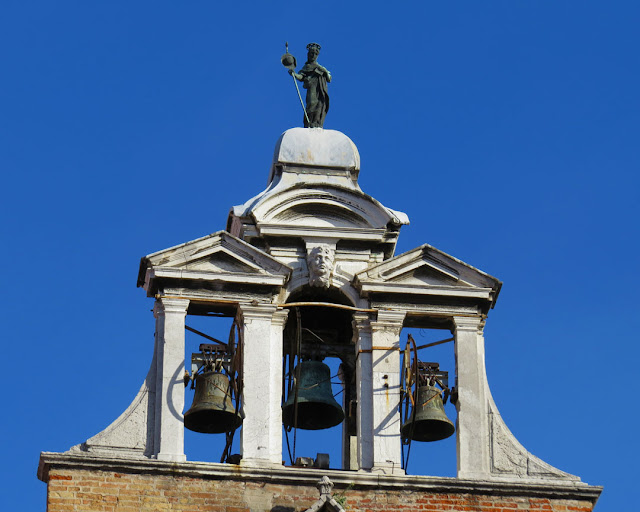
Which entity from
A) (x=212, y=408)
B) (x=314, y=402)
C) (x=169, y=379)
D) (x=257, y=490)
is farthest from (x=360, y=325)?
(x=257, y=490)

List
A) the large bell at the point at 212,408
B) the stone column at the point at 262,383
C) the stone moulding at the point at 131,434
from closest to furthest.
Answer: the stone moulding at the point at 131,434 < the stone column at the point at 262,383 < the large bell at the point at 212,408

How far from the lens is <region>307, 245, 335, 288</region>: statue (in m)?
38.3

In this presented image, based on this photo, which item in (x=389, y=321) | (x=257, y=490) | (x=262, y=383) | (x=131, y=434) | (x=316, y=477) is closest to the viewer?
(x=257, y=490)

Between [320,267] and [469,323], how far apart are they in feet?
7.54

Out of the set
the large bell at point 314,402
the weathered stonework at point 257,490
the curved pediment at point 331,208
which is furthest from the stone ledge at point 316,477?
the curved pediment at point 331,208

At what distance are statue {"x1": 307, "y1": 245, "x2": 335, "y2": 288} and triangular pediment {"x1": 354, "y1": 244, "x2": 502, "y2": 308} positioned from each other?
1.45 ft

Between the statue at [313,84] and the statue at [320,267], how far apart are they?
279cm

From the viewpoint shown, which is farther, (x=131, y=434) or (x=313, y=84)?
(x=313, y=84)

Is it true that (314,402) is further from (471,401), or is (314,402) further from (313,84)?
(313,84)

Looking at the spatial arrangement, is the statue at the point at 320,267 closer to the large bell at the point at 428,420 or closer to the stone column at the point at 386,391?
the stone column at the point at 386,391

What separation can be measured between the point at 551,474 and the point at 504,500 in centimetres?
89

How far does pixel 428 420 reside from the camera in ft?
123

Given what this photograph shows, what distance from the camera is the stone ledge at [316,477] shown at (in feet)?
117

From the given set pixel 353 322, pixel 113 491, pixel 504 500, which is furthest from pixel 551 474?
pixel 113 491
